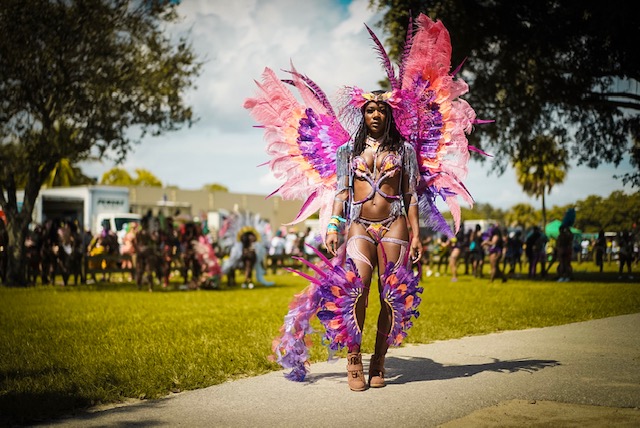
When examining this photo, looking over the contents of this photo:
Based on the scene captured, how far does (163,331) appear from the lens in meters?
9.61

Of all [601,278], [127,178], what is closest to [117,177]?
[127,178]

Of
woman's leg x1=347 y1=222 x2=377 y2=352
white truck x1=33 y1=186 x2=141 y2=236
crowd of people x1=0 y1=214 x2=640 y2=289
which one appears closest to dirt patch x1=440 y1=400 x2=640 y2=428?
woman's leg x1=347 y1=222 x2=377 y2=352

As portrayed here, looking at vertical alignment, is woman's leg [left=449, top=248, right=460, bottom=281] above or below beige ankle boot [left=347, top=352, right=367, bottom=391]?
above

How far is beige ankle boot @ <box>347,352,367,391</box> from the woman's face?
192 centimetres

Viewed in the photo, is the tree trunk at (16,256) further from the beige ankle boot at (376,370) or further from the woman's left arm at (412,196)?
the woman's left arm at (412,196)

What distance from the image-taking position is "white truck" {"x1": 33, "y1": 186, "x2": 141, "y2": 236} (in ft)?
110

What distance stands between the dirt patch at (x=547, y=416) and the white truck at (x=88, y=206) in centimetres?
3059

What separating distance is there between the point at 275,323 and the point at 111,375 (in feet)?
14.8

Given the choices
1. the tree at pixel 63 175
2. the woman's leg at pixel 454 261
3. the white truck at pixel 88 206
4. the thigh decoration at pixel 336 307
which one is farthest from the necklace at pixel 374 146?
the tree at pixel 63 175

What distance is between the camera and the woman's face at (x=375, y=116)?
5754 millimetres

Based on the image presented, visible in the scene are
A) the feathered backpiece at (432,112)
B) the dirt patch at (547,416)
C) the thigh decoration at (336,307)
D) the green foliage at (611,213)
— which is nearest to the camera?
the dirt patch at (547,416)

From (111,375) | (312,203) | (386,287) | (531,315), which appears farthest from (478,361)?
(531,315)

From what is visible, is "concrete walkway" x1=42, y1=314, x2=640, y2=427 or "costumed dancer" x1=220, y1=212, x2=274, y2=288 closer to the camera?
"concrete walkway" x1=42, y1=314, x2=640, y2=427

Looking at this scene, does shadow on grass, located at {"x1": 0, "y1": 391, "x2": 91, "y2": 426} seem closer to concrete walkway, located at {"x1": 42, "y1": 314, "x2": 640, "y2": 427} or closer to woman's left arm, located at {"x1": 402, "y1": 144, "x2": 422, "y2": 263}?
concrete walkway, located at {"x1": 42, "y1": 314, "x2": 640, "y2": 427}
